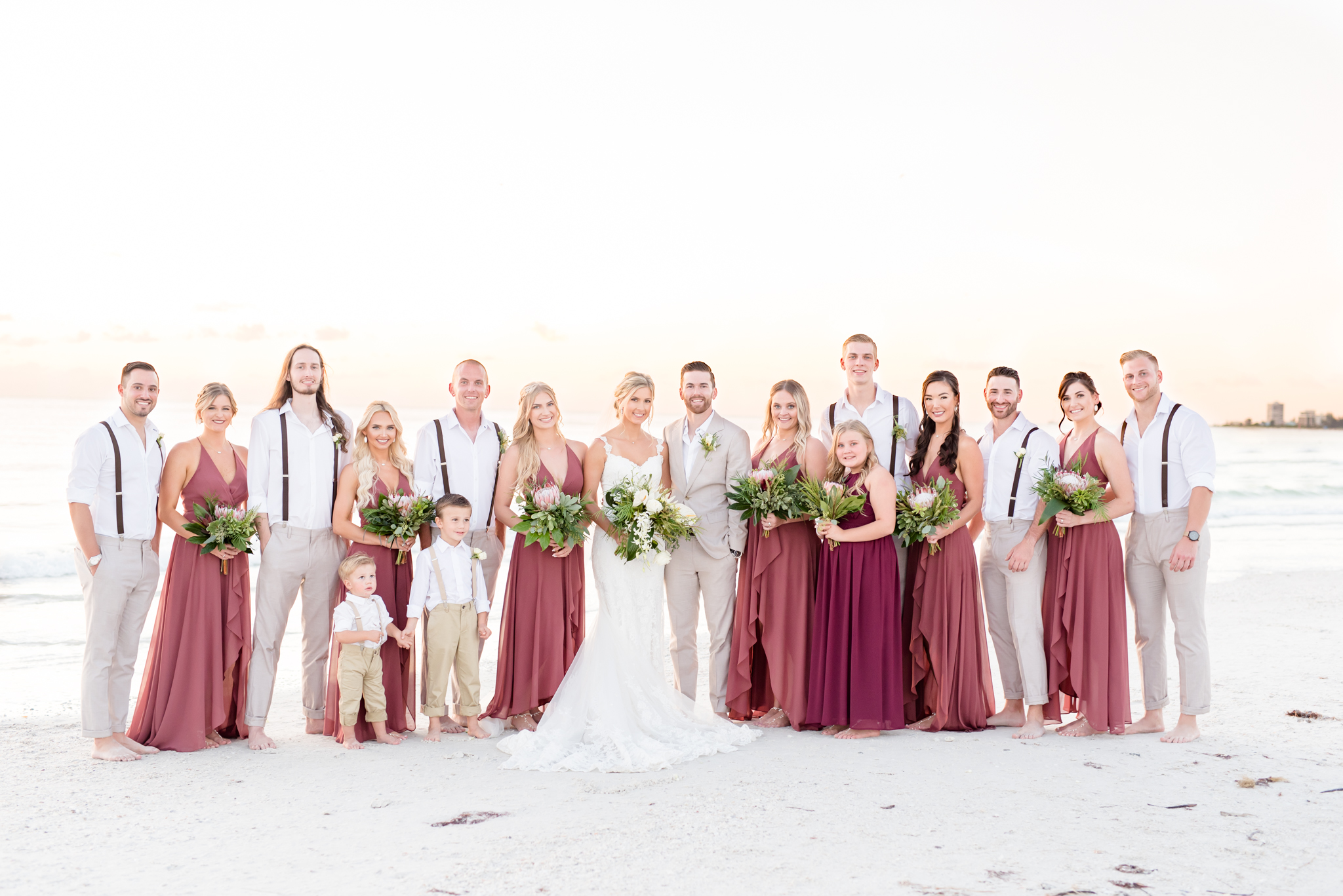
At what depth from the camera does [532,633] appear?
22.1ft

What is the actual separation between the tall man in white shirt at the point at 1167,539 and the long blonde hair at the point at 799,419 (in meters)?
2.22

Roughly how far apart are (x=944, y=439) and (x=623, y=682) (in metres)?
2.78

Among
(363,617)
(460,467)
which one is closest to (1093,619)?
(460,467)

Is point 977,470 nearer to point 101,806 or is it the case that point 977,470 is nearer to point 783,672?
point 783,672

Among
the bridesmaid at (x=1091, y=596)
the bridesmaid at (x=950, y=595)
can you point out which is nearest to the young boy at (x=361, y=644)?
the bridesmaid at (x=950, y=595)

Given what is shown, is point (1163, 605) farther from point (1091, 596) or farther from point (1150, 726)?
point (1150, 726)

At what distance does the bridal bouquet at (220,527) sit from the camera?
6.25 m

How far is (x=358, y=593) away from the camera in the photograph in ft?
21.0

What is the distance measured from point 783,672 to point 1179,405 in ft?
10.8

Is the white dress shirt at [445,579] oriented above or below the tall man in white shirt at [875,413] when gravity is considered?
below

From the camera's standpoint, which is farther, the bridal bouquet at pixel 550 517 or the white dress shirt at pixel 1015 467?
the white dress shirt at pixel 1015 467

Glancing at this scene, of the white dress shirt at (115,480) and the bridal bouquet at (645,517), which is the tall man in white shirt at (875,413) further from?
the white dress shirt at (115,480)

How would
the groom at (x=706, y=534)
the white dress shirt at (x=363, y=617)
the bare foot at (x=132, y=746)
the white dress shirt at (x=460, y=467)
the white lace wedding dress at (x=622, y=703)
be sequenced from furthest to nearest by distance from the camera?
the groom at (x=706, y=534) → the white dress shirt at (x=460, y=467) → the white dress shirt at (x=363, y=617) → the bare foot at (x=132, y=746) → the white lace wedding dress at (x=622, y=703)

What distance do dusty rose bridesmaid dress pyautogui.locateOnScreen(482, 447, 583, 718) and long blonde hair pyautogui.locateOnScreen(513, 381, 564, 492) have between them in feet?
0.25
